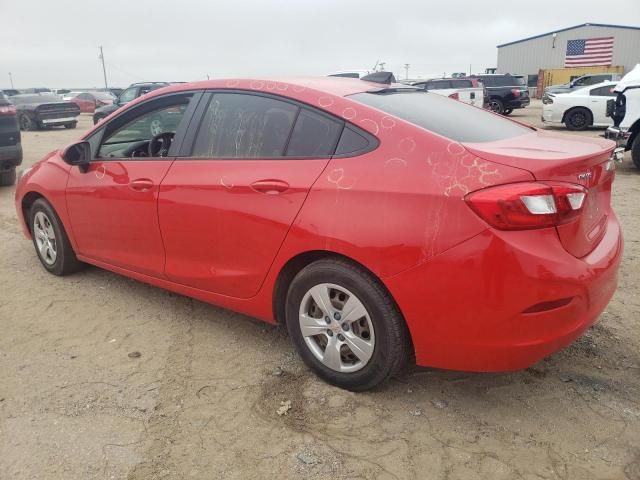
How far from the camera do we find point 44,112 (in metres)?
20.9

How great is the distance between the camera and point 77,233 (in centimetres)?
415

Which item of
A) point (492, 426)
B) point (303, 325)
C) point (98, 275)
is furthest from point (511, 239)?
point (98, 275)

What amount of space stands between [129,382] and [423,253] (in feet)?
5.80

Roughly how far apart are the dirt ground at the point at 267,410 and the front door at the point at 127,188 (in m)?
0.51

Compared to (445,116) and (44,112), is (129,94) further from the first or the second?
(445,116)

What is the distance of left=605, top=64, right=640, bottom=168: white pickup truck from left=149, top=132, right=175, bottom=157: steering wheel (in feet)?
24.0

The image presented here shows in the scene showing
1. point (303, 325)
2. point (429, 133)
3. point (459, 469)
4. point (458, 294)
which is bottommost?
point (459, 469)

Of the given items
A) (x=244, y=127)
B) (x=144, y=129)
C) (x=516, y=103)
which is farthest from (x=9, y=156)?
(x=516, y=103)

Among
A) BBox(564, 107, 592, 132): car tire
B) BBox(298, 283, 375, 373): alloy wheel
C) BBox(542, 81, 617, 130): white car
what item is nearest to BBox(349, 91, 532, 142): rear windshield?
BBox(298, 283, 375, 373): alloy wheel

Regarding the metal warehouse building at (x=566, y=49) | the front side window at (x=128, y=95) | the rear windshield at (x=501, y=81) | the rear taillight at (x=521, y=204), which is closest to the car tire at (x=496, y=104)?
the rear windshield at (x=501, y=81)

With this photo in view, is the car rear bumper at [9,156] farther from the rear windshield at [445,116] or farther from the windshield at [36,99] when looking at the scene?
the windshield at [36,99]

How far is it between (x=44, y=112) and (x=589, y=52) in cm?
4300

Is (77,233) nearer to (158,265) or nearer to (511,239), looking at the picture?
(158,265)

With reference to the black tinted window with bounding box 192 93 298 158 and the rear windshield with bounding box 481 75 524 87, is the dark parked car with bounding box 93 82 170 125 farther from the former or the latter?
the black tinted window with bounding box 192 93 298 158
